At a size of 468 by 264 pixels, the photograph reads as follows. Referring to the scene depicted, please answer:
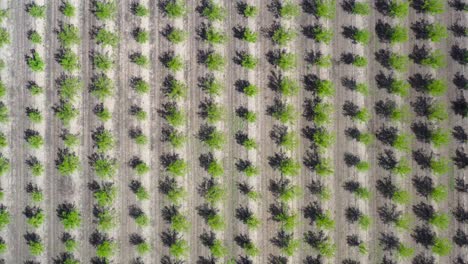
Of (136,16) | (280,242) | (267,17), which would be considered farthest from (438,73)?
(136,16)

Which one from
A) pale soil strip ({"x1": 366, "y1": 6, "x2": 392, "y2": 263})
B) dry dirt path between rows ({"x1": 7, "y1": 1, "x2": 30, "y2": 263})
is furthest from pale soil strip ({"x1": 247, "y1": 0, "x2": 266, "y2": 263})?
dry dirt path between rows ({"x1": 7, "y1": 1, "x2": 30, "y2": 263})

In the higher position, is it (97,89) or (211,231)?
(97,89)

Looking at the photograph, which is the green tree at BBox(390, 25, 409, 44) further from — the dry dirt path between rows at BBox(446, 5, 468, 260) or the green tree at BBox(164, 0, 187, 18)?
the green tree at BBox(164, 0, 187, 18)

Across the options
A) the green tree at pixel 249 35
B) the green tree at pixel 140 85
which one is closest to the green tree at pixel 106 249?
the green tree at pixel 140 85

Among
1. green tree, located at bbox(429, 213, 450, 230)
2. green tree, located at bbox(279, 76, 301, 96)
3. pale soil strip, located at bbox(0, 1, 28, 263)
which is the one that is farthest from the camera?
pale soil strip, located at bbox(0, 1, 28, 263)

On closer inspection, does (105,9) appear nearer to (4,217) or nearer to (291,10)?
A: (291,10)

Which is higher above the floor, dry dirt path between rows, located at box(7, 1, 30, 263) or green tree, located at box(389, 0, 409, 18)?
green tree, located at box(389, 0, 409, 18)

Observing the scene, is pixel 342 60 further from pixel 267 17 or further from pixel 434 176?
pixel 434 176
